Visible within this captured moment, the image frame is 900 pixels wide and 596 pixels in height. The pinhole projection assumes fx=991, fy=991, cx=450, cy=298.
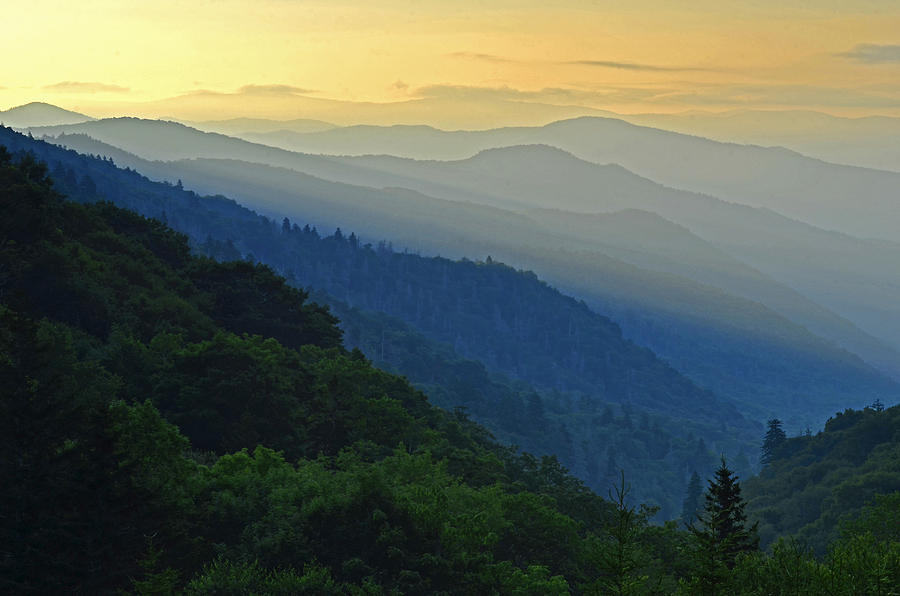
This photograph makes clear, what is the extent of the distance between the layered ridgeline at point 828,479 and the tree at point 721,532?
5519 cm

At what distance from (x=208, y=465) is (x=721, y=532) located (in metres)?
26.0

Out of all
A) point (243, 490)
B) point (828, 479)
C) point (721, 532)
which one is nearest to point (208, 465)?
point (243, 490)

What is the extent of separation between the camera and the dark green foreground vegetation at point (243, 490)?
32750 mm

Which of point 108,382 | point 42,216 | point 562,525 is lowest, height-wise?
point 562,525

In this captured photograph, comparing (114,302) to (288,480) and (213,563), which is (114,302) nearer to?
(288,480)

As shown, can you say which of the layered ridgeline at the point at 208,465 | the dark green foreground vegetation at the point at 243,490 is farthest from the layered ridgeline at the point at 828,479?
the dark green foreground vegetation at the point at 243,490

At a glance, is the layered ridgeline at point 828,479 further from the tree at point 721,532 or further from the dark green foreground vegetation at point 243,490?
the tree at point 721,532

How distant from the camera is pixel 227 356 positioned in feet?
193

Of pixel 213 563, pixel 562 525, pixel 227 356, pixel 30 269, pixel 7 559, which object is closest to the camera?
pixel 7 559

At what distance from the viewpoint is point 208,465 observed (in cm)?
5044

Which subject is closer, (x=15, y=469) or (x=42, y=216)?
(x=15, y=469)

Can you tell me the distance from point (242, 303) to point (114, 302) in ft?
61.9

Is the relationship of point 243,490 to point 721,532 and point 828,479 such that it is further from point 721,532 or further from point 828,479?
point 828,479

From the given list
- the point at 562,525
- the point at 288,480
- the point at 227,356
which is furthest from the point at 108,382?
the point at 562,525
